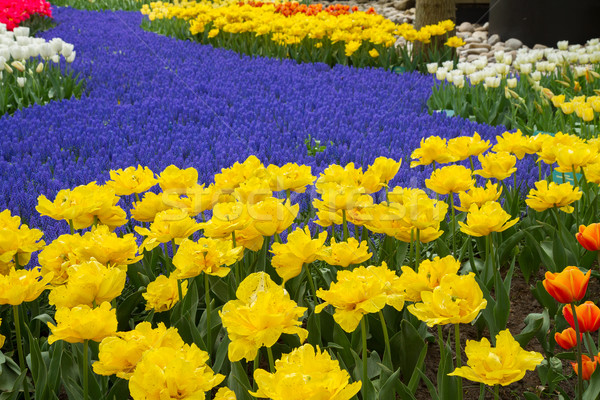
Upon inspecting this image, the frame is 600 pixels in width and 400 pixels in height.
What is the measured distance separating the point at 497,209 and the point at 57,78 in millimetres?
4680

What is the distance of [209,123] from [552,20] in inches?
251

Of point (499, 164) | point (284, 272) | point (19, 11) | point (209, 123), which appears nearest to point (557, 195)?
point (499, 164)

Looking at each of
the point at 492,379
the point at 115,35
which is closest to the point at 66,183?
the point at 492,379

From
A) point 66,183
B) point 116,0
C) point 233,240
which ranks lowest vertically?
point 116,0

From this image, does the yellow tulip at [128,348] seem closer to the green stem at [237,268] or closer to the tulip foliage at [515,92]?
the green stem at [237,268]

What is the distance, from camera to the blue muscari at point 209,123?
10.6 ft

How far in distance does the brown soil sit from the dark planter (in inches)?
293

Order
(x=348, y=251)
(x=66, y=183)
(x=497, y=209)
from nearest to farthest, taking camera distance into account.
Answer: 1. (x=348, y=251)
2. (x=497, y=209)
3. (x=66, y=183)

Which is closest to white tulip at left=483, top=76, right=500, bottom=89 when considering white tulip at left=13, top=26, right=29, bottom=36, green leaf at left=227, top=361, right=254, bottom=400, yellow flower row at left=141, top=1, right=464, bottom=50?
yellow flower row at left=141, top=1, right=464, bottom=50

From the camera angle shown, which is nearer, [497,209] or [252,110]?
[497,209]

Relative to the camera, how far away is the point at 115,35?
9062 millimetres

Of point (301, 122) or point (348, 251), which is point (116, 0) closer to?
point (301, 122)

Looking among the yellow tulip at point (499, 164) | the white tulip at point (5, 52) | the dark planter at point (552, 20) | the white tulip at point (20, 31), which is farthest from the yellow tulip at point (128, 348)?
the dark planter at point (552, 20)

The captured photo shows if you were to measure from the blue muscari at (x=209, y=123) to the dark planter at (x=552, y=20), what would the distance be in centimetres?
381
